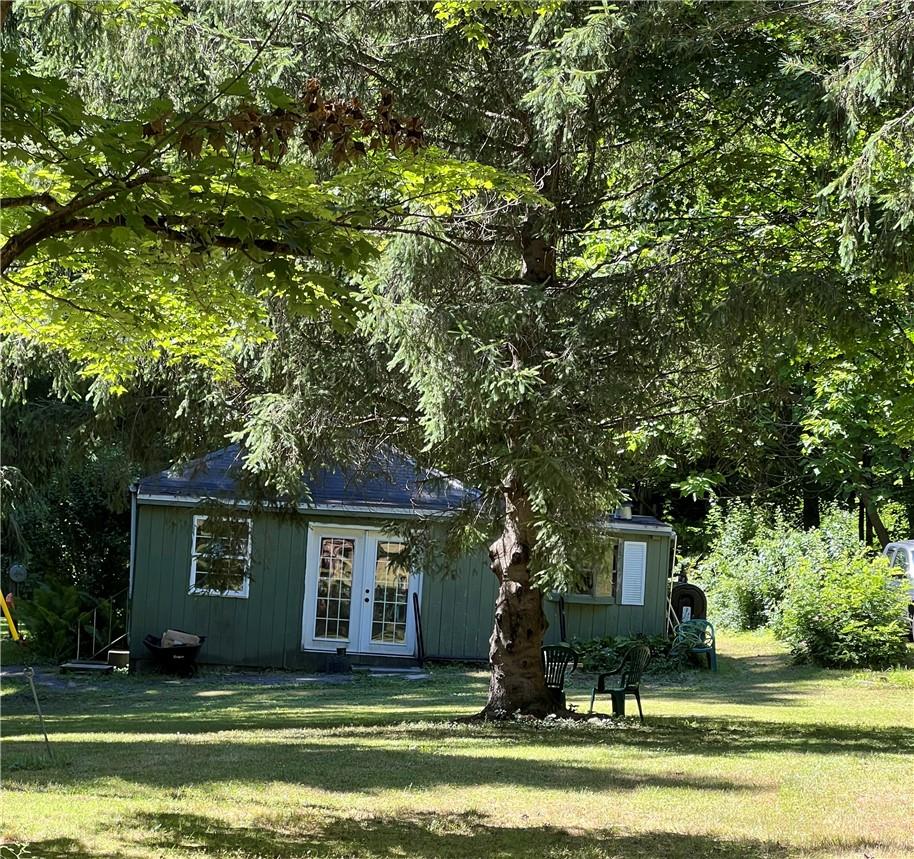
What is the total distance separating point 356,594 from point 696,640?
231 inches

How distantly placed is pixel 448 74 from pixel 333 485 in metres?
10.6

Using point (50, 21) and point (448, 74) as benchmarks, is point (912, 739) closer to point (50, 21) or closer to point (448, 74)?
point (448, 74)

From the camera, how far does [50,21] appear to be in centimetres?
1020

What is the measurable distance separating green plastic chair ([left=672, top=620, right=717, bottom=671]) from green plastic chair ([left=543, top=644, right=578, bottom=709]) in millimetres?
7162

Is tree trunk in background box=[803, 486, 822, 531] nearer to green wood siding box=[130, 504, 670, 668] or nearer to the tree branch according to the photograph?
green wood siding box=[130, 504, 670, 668]

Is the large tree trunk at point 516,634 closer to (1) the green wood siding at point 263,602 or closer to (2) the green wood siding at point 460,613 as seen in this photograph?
(1) the green wood siding at point 263,602

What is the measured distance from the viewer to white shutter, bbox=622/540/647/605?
21172mm

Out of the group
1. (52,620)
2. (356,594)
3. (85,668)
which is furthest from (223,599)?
(52,620)

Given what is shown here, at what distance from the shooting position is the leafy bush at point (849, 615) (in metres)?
18.2

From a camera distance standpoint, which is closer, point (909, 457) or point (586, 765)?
point (586, 765)

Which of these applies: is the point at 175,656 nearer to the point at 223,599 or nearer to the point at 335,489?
the point at 223,599

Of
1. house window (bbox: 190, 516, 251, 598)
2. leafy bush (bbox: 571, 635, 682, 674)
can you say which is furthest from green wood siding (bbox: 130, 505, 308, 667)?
house window (bbox: 190, 516, 251, 598)

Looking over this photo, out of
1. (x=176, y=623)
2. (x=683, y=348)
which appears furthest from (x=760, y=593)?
(x=683, y=348)

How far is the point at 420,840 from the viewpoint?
651cm
